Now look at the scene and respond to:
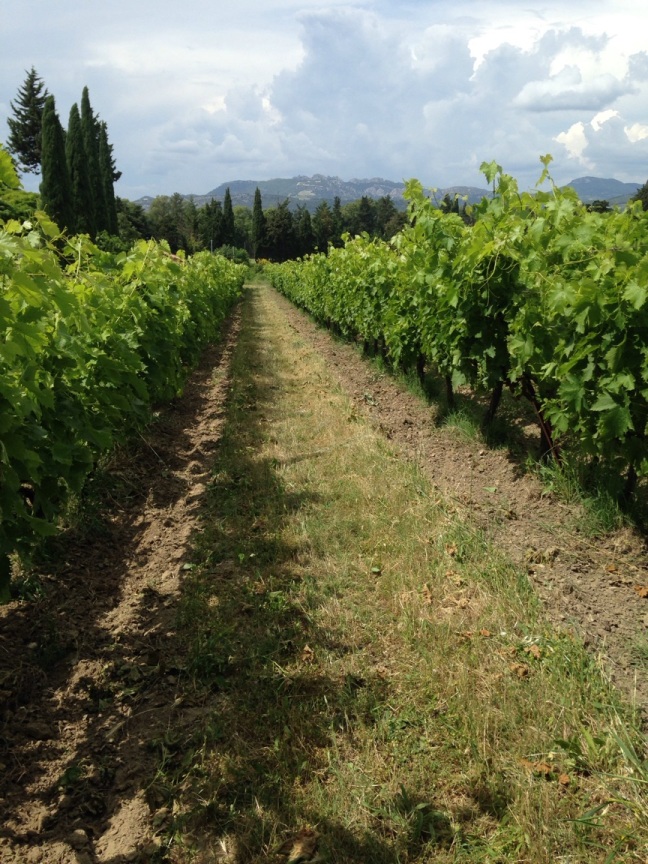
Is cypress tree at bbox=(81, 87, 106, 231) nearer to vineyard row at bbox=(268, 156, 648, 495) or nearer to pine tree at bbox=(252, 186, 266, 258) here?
pine tree at bbox=(252, 186, 266, 258)

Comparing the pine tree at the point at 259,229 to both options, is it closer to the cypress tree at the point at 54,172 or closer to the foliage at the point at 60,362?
the cypress tree at the point at 54,172

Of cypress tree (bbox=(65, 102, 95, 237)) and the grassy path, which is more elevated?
cypress tree (bbox=(65, 102, 95, 237))

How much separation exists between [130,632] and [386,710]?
1572 millimetres

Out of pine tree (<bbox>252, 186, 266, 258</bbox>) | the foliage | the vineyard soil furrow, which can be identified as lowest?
the vineyard soil furrow

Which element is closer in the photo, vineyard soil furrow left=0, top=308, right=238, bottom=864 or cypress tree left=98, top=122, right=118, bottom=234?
vineyard soil furrow left=0, top=308, right=238, bottom=864

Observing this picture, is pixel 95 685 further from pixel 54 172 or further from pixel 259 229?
pixel 259 229

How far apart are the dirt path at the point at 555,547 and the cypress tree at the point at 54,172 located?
33.5 m

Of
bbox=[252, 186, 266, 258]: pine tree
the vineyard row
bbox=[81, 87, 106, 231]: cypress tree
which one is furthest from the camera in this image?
bbox=[252, 186, 266, 258]: pine tree

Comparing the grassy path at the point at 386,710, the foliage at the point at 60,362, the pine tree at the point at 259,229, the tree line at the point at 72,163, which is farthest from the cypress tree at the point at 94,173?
the grassy path at the point at 386,710

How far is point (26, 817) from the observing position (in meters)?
2.40

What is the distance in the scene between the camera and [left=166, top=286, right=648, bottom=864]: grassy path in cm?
225

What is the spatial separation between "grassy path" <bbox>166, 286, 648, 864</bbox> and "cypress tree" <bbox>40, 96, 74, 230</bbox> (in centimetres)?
3508

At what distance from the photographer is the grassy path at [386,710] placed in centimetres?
225

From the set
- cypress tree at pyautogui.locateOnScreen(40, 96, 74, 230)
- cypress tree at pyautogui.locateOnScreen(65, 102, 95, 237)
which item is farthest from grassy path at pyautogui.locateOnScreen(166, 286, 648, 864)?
cypress tree at pyautogui.locateOnScreen(65, 102, 95, 237)
